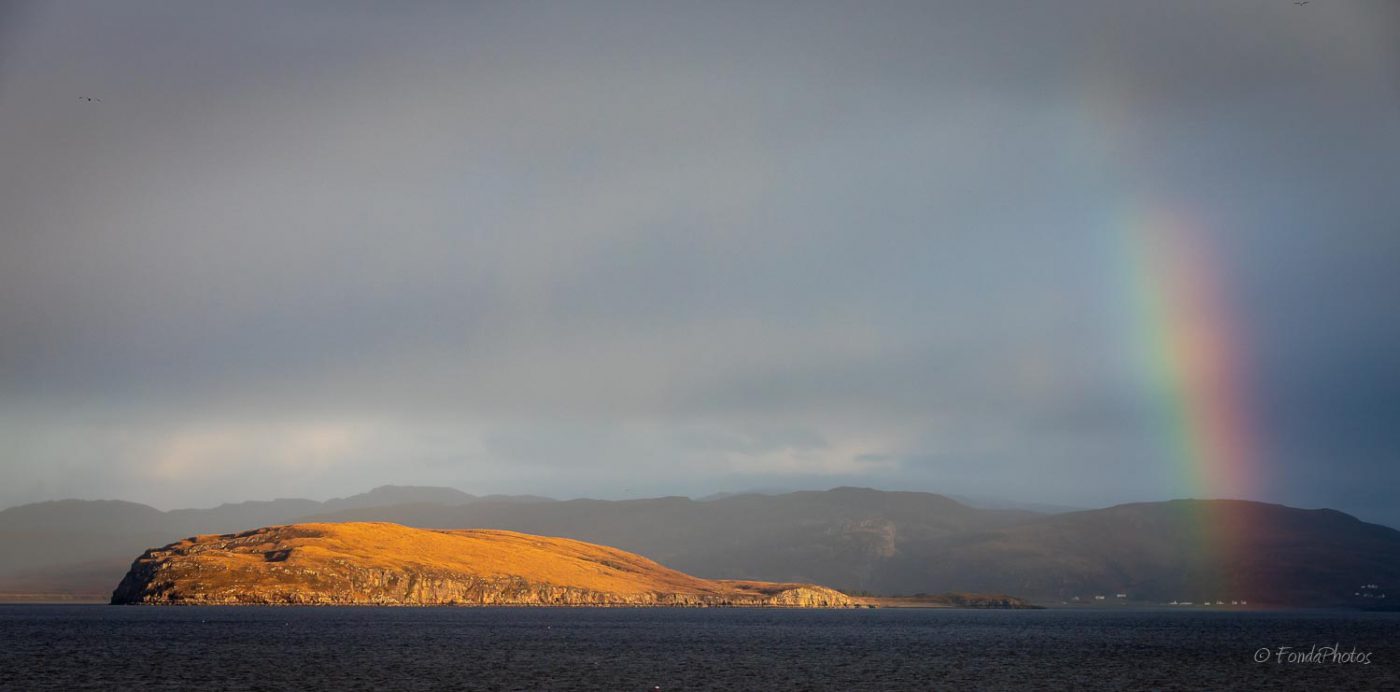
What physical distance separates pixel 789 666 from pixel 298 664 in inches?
2318

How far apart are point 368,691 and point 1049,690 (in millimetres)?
67992

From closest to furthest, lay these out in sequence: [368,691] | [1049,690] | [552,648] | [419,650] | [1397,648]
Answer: [368,691]
[1049,690]
[419,650]
[552,648]
[1397,648]

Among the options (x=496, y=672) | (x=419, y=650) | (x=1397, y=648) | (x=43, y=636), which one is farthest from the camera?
(x=1397, y=648)

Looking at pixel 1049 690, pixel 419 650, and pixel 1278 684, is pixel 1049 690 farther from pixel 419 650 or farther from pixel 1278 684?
pixel 419 650

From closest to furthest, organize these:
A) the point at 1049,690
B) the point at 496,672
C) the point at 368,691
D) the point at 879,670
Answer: the point at 368,691 → the point at 1049,690 → the point at 496,672 → the point at 879,670

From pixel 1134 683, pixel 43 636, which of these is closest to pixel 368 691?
pixel 1134 683

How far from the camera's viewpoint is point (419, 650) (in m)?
154

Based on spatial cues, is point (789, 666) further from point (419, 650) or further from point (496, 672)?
point (419, 650)

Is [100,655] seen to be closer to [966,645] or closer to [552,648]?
[552,648]

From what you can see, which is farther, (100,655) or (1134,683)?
(100,655)

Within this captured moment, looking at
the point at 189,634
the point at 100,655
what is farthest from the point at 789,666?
the point at 189,634

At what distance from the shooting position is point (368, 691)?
104 m

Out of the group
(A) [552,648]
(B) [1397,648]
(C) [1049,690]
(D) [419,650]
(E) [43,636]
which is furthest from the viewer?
(B) [1397,648]

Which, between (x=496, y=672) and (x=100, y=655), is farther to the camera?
(x=100, y=655)
